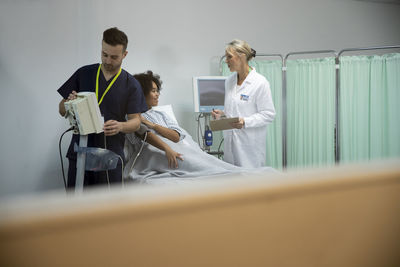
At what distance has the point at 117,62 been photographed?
2076 mm

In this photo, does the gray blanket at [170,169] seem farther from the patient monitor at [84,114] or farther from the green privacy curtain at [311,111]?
the green privacy curtain at [311,111]

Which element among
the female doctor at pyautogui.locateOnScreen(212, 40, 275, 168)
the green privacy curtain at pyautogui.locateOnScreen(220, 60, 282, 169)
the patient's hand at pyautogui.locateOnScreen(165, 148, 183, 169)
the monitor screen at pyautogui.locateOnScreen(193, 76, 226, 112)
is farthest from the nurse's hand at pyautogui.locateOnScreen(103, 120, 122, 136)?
the green privacy curtain at pyautogui.locateOnScreen(220, 60, 282, 169)

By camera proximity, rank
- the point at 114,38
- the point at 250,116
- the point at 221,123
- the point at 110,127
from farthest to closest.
Answer: the point at 250,116, the point at 221,123, the point at 114,38, the point at 110,127

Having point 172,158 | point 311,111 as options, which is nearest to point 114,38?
point 172,158

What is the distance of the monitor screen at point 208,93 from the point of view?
4023mm

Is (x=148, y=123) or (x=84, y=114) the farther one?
(x=148, y=123)

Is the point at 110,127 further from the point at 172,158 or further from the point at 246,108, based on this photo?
the point at 246,108

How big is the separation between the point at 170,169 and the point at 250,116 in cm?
84

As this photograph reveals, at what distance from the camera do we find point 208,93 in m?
4.08

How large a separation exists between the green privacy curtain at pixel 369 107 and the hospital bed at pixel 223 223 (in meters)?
3.80

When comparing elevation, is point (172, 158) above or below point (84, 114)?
below

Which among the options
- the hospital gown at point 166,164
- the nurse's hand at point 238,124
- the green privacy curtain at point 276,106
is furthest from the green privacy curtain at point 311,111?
the hospital gown at point 166,164

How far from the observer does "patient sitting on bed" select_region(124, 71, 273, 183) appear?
2.51 meters

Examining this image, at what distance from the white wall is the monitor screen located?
416mm
